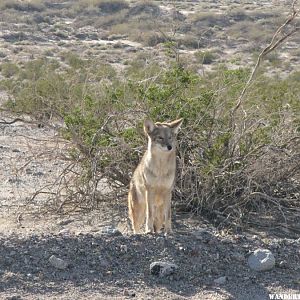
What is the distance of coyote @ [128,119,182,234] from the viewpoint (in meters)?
8.51

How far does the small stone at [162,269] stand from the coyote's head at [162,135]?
2.03m

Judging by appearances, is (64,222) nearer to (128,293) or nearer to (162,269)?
(162,269)

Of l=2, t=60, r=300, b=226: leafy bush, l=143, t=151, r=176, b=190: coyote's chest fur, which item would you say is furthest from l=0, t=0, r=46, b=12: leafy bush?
l=143, t=151, r=176, b=190: coyote's chest fur

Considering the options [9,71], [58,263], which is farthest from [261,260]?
[9,71]

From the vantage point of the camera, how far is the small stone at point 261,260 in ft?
22.5

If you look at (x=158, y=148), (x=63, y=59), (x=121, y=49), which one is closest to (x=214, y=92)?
(x=158, y=148)

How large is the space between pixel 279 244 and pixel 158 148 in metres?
1.88

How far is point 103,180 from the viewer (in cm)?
1138

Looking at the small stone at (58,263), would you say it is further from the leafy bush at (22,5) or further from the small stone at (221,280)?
the leafy bush at (22,5)

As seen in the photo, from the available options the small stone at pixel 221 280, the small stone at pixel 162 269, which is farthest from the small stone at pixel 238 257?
the small stone at pixel 162 269

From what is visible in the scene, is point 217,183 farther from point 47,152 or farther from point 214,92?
point 47,152

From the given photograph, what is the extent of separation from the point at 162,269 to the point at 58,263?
93 centimetres

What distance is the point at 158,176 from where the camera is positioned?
334 inches

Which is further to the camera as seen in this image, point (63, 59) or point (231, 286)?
point (63, 59)
